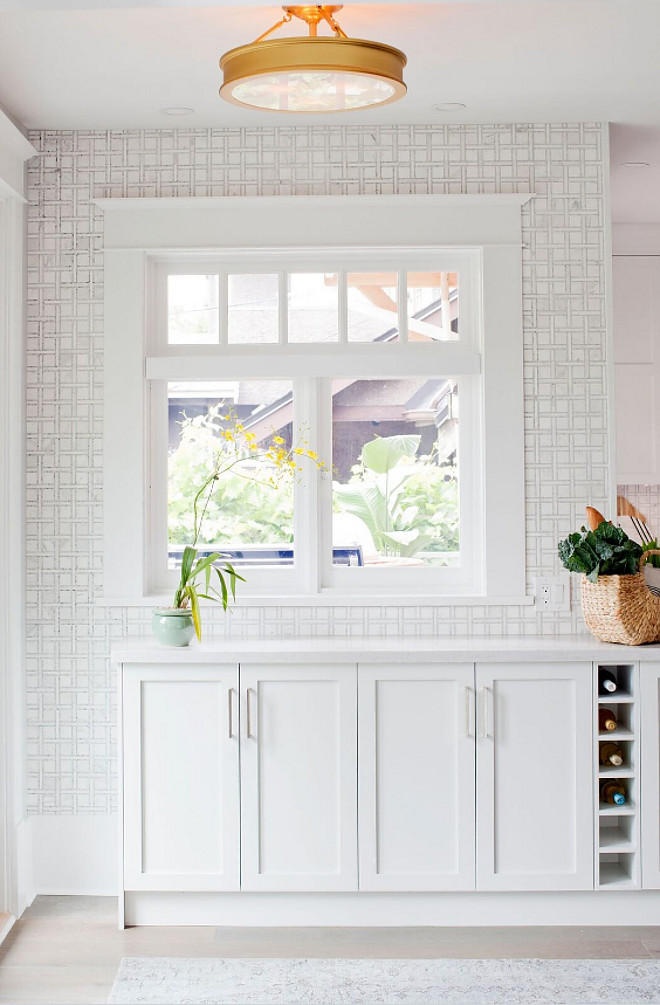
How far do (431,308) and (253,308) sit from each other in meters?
0.66

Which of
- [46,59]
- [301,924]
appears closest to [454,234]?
[46,59]

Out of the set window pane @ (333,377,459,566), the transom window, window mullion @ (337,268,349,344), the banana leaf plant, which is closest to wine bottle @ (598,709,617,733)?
window pane @ (333,377,459,566)

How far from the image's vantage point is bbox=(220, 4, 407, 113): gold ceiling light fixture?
235 cm

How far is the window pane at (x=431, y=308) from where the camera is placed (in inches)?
144

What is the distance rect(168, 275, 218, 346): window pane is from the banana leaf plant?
0.74 meters

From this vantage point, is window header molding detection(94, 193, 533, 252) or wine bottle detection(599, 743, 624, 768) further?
window header molding detection(94, 193, 533, 252)

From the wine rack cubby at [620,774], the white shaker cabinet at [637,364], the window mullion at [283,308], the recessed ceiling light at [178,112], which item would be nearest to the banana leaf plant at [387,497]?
the window mullion at [283,308]

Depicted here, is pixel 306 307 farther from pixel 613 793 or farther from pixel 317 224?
pixel 613 793

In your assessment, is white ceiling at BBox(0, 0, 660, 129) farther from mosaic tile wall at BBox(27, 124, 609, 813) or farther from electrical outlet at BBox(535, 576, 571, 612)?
electrical outlet at BBox(535, 576, 571, 612)

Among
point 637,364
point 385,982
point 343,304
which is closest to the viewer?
point 385,982

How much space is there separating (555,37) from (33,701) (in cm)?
278

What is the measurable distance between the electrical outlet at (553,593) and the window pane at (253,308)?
133cm

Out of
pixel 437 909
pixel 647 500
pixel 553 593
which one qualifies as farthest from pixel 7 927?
pixel 647 500

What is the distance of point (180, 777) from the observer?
127 inches
